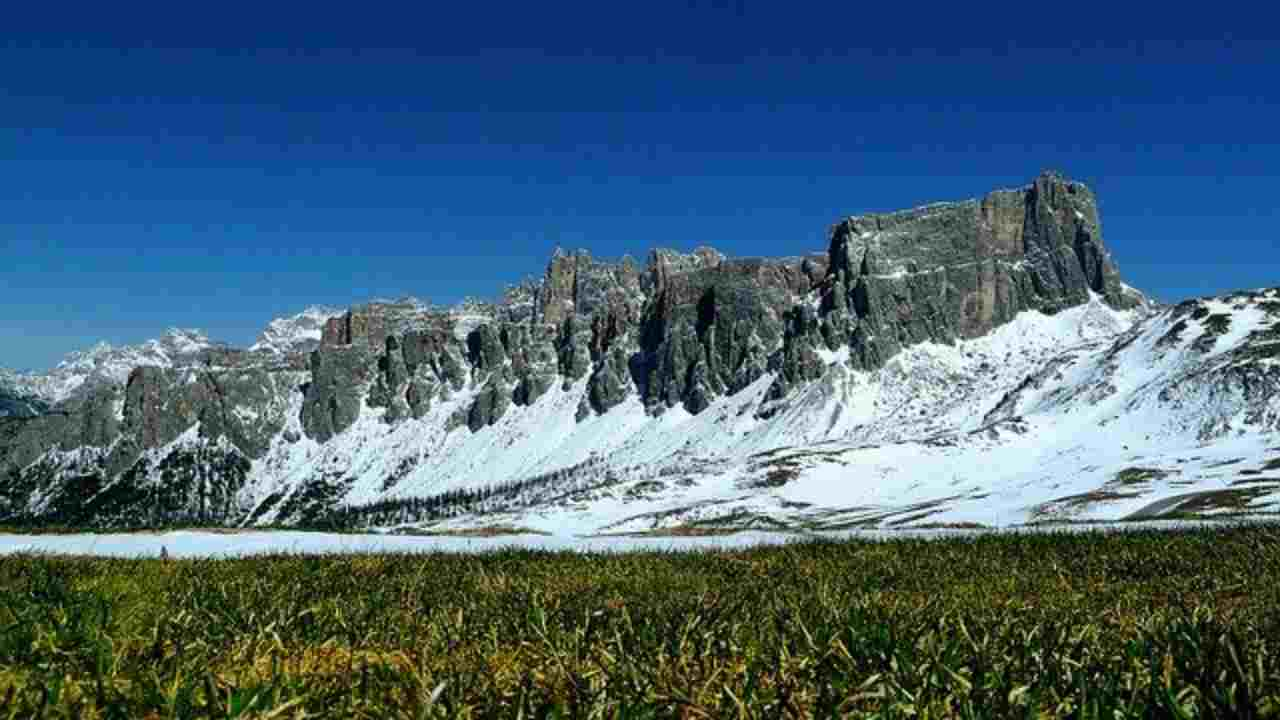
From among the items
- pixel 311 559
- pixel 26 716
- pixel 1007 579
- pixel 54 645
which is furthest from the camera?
pixel 311 559

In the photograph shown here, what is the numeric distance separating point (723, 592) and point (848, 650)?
14.7ft

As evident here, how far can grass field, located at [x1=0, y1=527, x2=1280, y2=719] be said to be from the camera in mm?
3719

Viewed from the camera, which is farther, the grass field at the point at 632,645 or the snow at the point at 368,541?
the snow at the point at 368,541

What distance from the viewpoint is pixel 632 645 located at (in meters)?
5.69

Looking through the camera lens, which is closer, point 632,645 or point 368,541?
point 632,645

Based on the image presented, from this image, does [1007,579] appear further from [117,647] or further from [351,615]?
[117,647]

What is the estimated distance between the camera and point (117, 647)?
5.12m

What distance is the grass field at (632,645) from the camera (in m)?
3.72

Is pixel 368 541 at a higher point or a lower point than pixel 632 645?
higher

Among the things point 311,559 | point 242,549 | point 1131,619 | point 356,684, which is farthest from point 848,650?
point 242,549

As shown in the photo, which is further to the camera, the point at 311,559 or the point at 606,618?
the point at 311,559

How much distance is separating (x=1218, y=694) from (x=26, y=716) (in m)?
4.02

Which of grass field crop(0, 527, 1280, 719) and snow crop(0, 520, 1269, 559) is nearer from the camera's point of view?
grass field crop(0, 527, 1280, 719)

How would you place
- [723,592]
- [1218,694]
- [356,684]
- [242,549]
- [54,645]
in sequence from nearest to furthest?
[1218,694] < [356,684] < [54,645] < [723,592] < [242,549]
